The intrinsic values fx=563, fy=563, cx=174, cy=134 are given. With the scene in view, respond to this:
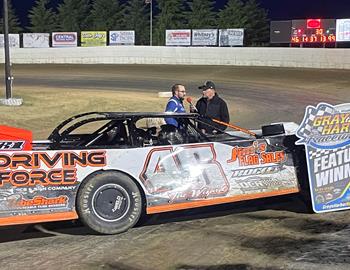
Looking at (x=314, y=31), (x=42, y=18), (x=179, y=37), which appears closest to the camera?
(x=314, y=31)

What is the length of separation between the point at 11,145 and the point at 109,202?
1210mm

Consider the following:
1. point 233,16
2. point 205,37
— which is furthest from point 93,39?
point 233,16

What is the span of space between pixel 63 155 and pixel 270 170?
2468 mm

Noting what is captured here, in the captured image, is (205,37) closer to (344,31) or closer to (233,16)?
(344,31)

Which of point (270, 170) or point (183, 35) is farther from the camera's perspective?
point (183, 35)

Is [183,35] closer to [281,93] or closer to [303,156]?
[281,93]

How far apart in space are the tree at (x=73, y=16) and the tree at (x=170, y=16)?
1149cm

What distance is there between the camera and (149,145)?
6484mm

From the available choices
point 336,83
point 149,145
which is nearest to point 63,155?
point 149,145

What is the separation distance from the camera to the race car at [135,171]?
233 inches

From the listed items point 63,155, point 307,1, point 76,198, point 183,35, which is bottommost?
point 76,198

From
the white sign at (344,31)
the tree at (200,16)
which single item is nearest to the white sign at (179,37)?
the white sign at (344,31)

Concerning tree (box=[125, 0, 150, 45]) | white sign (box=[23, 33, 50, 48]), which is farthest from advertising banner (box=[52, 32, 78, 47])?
tree (box=[125, 0, 150, 45])

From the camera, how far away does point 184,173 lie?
639 cm
